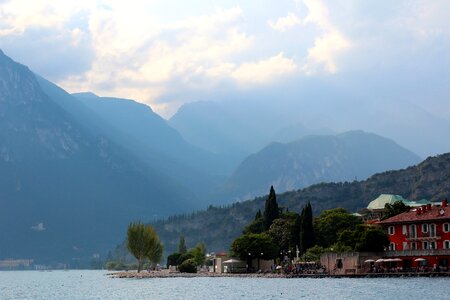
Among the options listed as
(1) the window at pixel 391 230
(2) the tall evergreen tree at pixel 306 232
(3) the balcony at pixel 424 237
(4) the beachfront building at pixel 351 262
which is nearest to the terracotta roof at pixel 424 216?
(1) the window at pixel 391 230

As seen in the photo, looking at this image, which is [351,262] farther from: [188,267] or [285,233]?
[188,267]

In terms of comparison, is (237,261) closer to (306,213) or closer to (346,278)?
(306,213)

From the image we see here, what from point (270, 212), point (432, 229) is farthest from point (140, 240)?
point (432, 229)

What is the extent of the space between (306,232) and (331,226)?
13.1 metres

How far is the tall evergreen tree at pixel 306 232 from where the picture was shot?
466 feet

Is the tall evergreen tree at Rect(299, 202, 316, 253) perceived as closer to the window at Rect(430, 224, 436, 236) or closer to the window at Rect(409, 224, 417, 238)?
the window at Rect(409, 224, 417, 238)

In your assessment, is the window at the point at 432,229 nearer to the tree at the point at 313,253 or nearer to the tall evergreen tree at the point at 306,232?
the tree at the point at 313,253

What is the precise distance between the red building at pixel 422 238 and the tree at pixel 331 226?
2608 centimetres

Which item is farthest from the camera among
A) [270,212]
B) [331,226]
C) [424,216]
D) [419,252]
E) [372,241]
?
[270,212]

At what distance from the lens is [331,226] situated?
153750 mm

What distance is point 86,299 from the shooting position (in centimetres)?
8512

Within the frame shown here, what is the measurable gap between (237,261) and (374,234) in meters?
37.0

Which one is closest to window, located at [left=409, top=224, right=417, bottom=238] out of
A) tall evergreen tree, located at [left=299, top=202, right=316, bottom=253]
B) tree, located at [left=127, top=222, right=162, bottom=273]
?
tall evergreen tree, located at [left=299, top=202, right=316, bottom=253]

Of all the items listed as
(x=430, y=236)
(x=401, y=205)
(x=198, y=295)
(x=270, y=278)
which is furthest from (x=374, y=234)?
(x=198, y=295)
